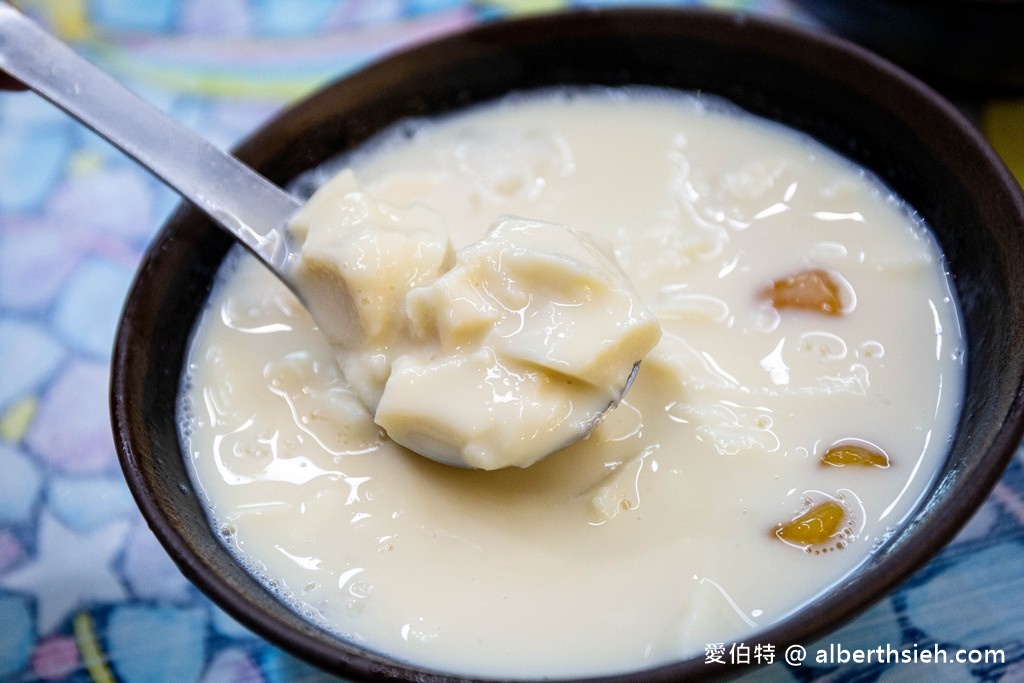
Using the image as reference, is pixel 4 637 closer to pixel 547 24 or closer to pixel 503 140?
pixel 503 140

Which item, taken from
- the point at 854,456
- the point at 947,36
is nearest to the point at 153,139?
the point at 854,456

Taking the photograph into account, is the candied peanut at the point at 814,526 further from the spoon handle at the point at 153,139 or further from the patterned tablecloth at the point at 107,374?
the spoon handle at the point at 153,139

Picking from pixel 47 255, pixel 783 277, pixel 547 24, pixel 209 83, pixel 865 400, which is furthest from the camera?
pixel 209 83

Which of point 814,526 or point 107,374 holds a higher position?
point 107,374

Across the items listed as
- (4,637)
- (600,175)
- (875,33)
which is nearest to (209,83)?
(600,175)

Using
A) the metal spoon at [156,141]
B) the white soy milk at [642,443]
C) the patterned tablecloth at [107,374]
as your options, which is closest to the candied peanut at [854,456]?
the white soy milk at [642,443]

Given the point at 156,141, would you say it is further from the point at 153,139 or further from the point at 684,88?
the point at 684,88

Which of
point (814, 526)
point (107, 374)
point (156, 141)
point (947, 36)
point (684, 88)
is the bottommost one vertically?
point (814, 526)
